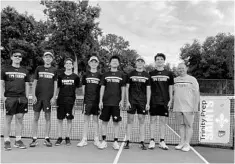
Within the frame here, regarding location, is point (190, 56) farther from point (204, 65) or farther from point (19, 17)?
point (19, 17)

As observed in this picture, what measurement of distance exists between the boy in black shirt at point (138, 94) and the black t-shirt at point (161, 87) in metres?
0.18

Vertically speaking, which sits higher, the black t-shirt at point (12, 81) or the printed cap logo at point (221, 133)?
the black t-shirt at point (12, 81)

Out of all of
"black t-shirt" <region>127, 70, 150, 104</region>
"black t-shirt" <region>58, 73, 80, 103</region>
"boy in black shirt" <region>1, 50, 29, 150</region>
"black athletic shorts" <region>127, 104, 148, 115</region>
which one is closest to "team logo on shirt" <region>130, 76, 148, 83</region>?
"black t-shirt" <region>127, 70, 150, 104</region>

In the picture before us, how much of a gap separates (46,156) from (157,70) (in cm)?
298

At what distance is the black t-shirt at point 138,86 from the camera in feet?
19.7

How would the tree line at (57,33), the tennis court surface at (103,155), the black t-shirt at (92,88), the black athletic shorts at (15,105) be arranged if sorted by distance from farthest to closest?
the tree line at (57,33) < the black t-shirt at (92,88) < the black athletic shorts at (15,105) < the tennis court surface at (103,155)

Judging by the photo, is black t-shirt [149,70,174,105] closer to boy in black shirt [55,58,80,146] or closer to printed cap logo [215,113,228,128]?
printed cap logo [215,113,228,128]

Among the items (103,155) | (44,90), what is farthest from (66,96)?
(103,155)

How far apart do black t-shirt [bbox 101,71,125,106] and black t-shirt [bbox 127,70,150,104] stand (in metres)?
0.24

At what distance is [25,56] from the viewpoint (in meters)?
34.7

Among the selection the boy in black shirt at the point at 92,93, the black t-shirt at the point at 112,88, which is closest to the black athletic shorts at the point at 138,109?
the black t-shirt at the point at 112,88

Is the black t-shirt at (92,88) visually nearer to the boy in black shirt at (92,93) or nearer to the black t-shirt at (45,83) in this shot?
the boy in black shirt at (92,93)

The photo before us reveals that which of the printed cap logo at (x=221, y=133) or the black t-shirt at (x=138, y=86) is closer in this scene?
the black t-shirt at (x=138, y=86)

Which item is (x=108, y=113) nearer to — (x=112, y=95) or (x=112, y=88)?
(x=112, y=95)
